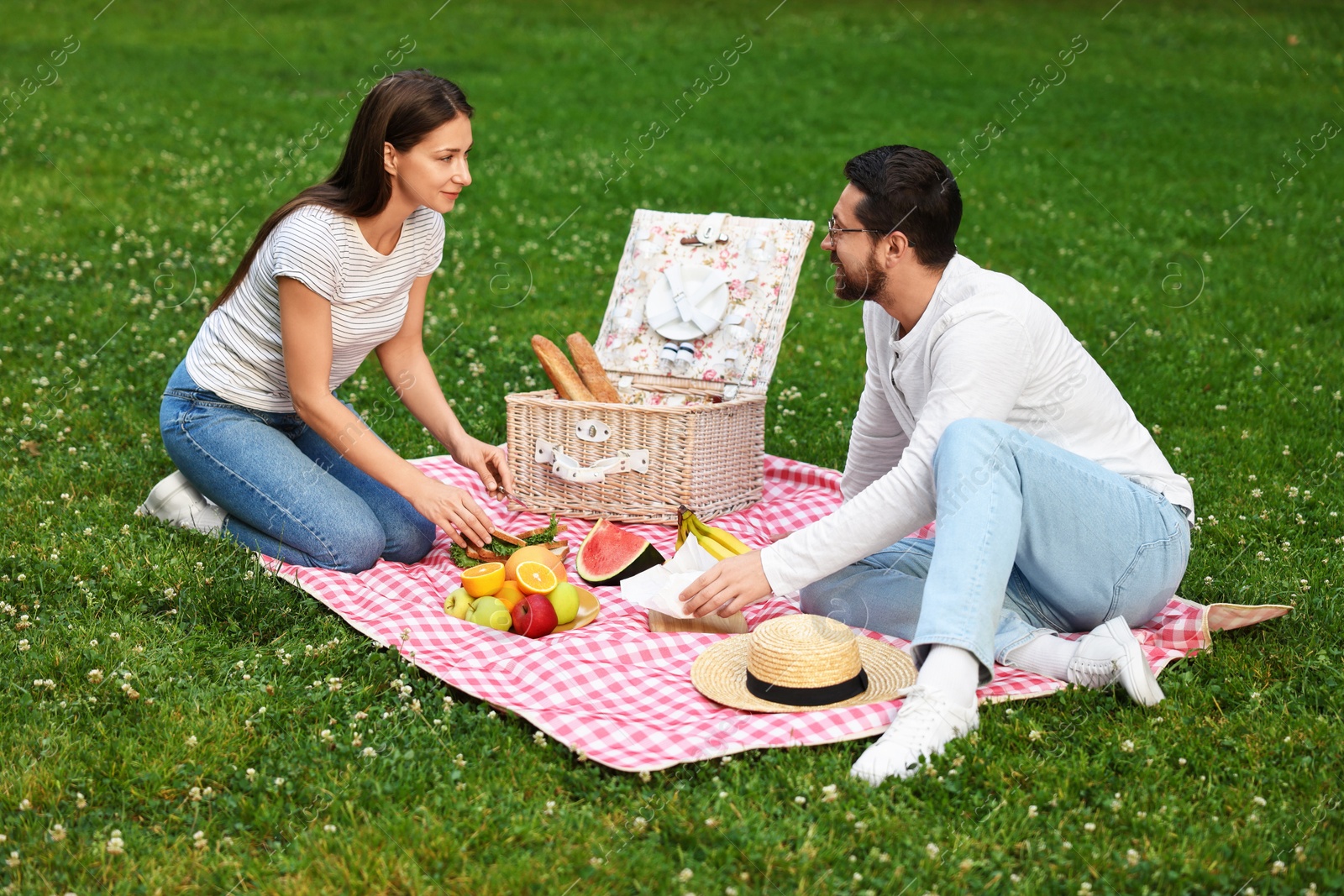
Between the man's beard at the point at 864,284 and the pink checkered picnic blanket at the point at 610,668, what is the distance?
3.95ft

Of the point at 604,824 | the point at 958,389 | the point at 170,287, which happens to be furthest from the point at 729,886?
the point at 170,287

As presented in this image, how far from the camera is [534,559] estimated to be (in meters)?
4.62

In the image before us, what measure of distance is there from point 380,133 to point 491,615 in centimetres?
188

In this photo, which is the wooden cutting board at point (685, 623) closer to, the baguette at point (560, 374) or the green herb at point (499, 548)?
the green herb at point (499, 548)

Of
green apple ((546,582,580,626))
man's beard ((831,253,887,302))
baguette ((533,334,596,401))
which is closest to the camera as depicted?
man's beard ((831,253,887,302))

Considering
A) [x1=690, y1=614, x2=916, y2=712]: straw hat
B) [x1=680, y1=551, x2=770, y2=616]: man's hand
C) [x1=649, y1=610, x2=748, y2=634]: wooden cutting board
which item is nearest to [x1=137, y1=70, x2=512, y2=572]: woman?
[x1=649, y1=610, x2=748, y2=634]: wooden cutting board

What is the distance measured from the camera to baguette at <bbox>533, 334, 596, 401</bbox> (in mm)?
5781

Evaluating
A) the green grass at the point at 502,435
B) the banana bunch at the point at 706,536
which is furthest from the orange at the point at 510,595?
the banana bunch at the point at 706,536

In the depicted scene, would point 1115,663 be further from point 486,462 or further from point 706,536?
point 486,462

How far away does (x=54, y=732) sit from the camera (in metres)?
3.54

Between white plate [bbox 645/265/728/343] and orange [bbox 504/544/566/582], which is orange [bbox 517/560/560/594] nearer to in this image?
orange [bbox 504/544/566/582]

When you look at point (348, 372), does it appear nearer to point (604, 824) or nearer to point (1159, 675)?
point (604, 824)

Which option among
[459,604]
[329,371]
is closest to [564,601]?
[459,604]

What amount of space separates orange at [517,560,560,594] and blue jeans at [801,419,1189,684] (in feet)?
3.25
